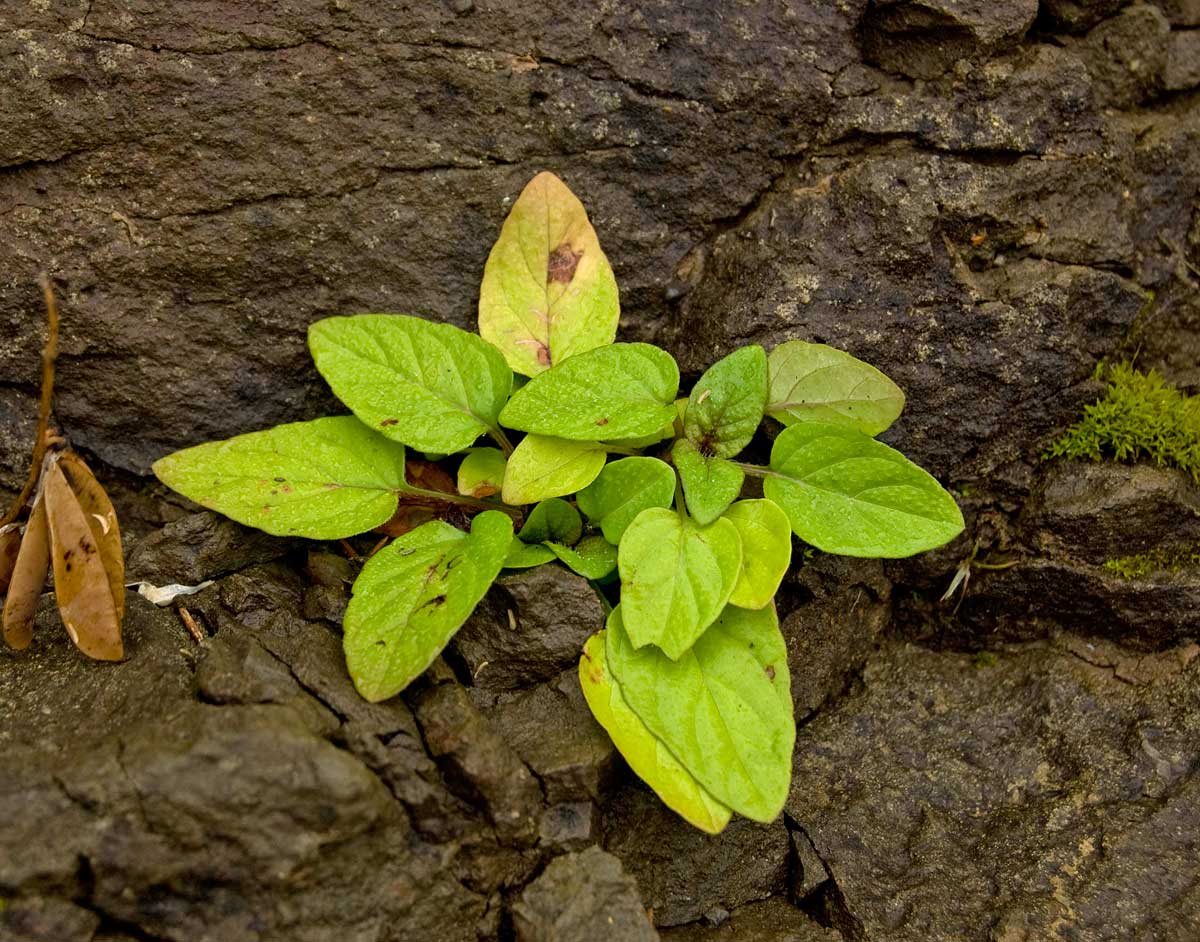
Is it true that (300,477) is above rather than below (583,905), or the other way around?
above

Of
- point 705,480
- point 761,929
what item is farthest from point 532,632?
point 761,929

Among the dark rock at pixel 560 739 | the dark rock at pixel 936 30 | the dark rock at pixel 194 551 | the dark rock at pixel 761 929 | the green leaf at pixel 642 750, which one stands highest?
the dark rock at pixel 936 30

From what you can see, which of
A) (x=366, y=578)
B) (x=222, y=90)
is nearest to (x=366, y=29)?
(x=222, y=90)

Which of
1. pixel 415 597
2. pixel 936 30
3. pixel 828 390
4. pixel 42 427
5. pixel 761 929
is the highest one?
pixel 936 30

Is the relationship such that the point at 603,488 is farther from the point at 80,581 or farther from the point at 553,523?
the point at 80,581

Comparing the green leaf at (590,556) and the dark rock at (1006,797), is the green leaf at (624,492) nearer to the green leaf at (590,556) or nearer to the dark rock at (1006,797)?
the green leaf at (590,556)

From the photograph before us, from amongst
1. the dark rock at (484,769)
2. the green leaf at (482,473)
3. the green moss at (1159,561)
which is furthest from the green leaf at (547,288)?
the green moss at (1159,561)

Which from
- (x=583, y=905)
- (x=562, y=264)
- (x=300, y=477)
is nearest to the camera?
(x=583, y=905)
